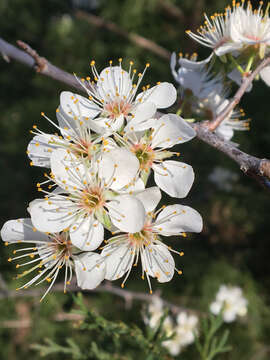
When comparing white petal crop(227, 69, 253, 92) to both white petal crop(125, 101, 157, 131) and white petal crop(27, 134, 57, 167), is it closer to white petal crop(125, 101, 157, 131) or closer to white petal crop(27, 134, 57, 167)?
white petal crop(125, 101, 157, 131)

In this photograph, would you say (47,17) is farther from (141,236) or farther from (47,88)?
(141,236)

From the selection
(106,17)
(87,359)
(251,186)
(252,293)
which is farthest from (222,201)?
(106,17)

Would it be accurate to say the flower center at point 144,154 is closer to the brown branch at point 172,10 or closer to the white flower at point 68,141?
the white flower at point 68,141

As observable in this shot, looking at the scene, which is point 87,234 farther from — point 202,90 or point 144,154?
point 202,90

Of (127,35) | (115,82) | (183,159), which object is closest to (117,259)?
(115,82)

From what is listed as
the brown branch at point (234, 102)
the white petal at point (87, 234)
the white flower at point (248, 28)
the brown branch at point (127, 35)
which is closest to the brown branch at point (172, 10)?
the brown branch at point (127, 35)

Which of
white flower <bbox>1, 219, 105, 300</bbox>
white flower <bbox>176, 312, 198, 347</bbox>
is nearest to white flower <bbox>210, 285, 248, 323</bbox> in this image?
white flower <bbox>176, 312, 198, 347</bbox>
